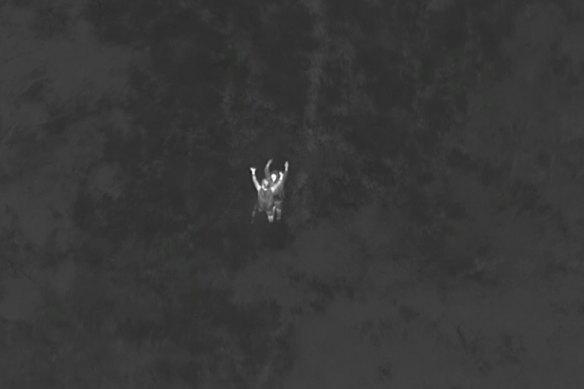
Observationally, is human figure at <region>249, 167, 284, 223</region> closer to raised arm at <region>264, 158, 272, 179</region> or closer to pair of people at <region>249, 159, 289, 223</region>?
pair of people at <region>249, 159, 289, 223</region>

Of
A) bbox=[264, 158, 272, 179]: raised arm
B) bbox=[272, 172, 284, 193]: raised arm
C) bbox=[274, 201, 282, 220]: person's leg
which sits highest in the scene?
bbox=[264, 158, 272, 179]: raised arm

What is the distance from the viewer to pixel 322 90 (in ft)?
62.5

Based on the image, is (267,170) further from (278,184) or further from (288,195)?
(288,195)

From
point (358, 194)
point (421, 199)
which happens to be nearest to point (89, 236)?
point (358, 194)

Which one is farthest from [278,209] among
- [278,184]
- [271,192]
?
[278,184]

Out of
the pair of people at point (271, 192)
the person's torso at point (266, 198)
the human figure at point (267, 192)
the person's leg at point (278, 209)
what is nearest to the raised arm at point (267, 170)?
the pair of people at point (271, 192)

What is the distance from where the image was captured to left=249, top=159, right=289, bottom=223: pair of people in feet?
60.6

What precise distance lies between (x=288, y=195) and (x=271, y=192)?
0.97 metres

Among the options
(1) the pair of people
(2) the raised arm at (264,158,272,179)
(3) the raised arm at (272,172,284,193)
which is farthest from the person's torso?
(2) the raised arm at (264,158,272,179)

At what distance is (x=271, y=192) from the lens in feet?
60.6

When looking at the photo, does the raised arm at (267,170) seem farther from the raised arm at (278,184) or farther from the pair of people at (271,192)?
the raised arm at (278,184)

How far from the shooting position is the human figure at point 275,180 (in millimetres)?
18547

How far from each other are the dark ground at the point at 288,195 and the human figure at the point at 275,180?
44 cm

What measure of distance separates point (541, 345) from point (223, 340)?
9.35m
